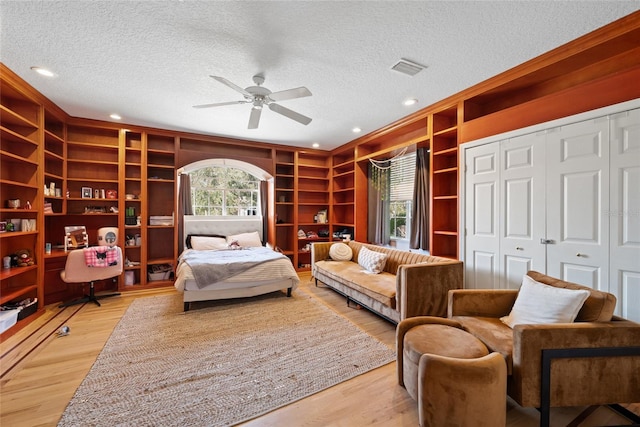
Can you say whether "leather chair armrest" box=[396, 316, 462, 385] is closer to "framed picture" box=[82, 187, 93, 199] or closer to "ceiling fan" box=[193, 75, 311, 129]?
"ceiling fan" box=[193, 75, 311, 129]

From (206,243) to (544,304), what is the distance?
4.51 m

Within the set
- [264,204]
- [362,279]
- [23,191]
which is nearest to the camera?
[23,191]

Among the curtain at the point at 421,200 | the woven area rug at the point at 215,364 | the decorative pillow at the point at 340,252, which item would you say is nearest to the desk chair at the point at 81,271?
the woven area rug at the point at 215,364

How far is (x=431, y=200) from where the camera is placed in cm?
349

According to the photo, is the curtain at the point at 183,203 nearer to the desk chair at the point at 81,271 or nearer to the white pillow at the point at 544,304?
the desk chair at the point at 81,271

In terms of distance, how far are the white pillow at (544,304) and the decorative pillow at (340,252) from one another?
2.61 metres

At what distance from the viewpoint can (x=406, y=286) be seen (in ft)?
8.51

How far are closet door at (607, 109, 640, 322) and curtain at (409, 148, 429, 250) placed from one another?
6.41 ft

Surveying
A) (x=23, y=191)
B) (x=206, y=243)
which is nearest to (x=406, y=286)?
(x=206, y=243)

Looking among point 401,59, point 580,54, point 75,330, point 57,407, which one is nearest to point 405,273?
point 401,59

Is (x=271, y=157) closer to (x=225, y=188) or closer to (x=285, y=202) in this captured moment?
(x=285, y=202)

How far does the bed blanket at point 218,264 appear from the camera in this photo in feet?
10.6

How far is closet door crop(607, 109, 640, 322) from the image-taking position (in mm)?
1857

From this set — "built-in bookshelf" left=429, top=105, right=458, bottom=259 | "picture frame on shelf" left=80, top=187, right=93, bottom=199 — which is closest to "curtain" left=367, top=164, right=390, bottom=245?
"built-in bookshelf" left=429, top=105, right=458, bottom=259
